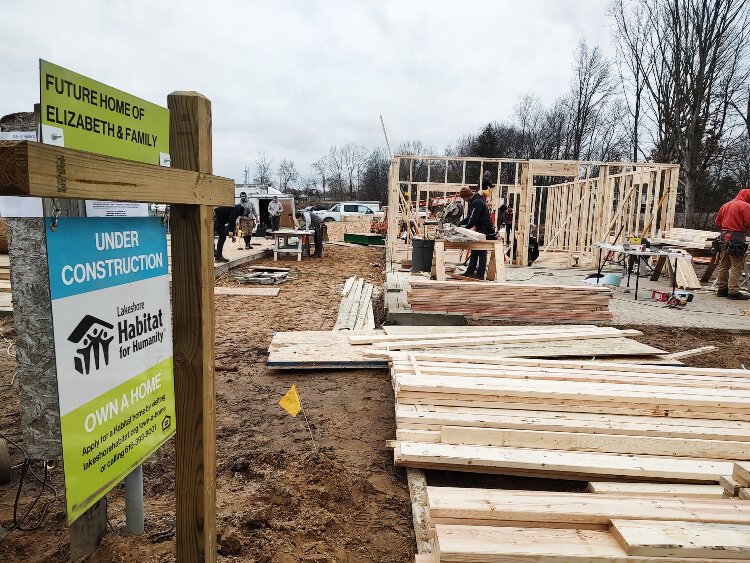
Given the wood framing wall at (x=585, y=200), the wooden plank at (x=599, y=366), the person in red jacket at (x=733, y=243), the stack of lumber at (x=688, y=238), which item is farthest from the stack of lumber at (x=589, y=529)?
the wood framing wall at (x=585, y=200)

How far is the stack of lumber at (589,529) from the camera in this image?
1.88 metres

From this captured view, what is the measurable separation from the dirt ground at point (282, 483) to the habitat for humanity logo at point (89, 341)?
1.35 metres

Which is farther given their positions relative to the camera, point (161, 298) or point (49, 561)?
point (49, 561)

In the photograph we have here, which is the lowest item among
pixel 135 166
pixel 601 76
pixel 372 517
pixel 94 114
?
pixel 372 517

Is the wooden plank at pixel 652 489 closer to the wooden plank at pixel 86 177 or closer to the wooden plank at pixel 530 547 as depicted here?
the wooden plank at pixel 530 547

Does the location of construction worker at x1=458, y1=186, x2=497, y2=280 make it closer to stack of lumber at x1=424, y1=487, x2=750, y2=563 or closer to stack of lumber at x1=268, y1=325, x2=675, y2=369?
stack of lumber at x1=268, y1=325, x2=675, y2=369

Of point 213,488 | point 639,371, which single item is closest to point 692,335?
point 639,371

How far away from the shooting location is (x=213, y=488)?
76.0 inches

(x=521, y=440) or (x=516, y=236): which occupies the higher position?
(x=516, y=236)

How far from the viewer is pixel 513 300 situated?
7973 millimetres

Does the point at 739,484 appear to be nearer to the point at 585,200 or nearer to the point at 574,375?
the point at 574,375

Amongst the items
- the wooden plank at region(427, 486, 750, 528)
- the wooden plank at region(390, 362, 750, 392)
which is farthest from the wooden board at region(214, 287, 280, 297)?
the wooden plank at region(427, 486, 750, 528)

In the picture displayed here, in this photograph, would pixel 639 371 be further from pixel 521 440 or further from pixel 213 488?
pixel 213 488

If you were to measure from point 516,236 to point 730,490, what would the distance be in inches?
560
